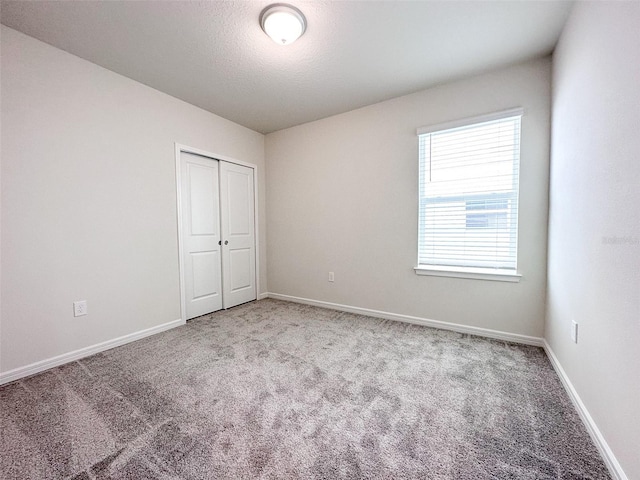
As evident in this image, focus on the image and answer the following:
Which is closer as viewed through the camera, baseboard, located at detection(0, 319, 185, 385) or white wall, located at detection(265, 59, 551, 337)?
baseboard, located at detection(0, 319, 185, 385)

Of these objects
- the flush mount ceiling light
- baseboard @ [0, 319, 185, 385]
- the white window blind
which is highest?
the flush mount ceiling light

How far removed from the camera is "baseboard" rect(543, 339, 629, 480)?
1131mm

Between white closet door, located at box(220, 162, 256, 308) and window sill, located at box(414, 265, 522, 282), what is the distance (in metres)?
2.41

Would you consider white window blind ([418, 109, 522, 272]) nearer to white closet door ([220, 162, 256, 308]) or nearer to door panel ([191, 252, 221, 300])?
white closet door ([220, 162, 256, 308])

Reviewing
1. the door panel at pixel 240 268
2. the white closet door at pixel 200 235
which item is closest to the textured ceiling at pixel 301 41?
the white closet door at pixel 200 235

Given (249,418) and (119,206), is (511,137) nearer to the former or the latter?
(249,418)

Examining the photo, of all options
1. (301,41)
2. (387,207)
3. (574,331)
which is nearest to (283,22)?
(301,41)

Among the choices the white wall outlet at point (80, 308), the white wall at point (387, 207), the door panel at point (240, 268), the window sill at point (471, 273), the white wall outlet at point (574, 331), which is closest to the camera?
the white wall outlet at point (574, 331)

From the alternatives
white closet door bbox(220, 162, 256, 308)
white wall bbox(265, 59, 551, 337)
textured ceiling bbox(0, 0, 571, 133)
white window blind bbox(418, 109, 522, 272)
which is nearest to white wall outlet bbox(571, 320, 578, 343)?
white wall bbox(265, 59, 551, 337)

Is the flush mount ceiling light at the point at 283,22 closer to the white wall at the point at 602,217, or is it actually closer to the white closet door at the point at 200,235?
the white wall at the point at 602,217

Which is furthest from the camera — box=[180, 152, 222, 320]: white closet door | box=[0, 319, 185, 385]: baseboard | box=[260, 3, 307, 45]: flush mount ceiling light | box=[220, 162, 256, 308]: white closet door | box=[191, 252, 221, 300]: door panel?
box=[220, 162, 256, 308]: white closet door

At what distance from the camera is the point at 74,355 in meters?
2.24

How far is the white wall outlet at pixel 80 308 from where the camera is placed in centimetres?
226

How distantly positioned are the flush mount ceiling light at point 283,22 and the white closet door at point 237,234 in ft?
6.48
